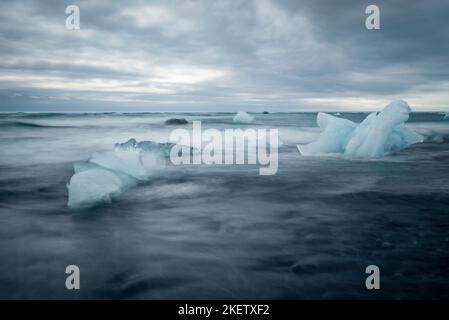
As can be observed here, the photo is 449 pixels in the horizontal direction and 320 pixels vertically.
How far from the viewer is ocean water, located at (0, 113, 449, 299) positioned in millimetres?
3053

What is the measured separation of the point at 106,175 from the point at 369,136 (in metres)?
7.89

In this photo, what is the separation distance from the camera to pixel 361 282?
10.0 feet

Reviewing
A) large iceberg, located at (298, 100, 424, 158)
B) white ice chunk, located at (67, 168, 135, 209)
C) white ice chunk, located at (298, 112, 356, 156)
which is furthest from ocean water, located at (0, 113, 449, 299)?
white ice chunk, located at (298, 112, 356, 156)

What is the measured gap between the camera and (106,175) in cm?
561

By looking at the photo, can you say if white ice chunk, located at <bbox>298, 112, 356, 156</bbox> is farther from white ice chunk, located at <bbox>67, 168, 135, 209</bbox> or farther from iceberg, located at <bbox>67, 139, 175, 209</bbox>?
white ice chunk, located at <bbox>67, 168, 135, 209</bbox>

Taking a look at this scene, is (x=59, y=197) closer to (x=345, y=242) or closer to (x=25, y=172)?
(x=25, y=172)

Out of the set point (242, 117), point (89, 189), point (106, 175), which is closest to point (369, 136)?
point (106, 175)

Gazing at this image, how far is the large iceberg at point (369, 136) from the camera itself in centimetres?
992

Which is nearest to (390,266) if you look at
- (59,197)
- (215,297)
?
(215,297)

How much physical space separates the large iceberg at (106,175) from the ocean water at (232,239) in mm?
175

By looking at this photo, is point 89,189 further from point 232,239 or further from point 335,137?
point 335,137

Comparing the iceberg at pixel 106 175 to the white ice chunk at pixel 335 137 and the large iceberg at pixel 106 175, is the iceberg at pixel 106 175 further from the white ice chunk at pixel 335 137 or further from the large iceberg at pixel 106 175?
the white ice chunk at pixel 335 137

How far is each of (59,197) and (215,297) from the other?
407cm

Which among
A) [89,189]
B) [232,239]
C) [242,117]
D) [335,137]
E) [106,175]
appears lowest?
[232,239]
